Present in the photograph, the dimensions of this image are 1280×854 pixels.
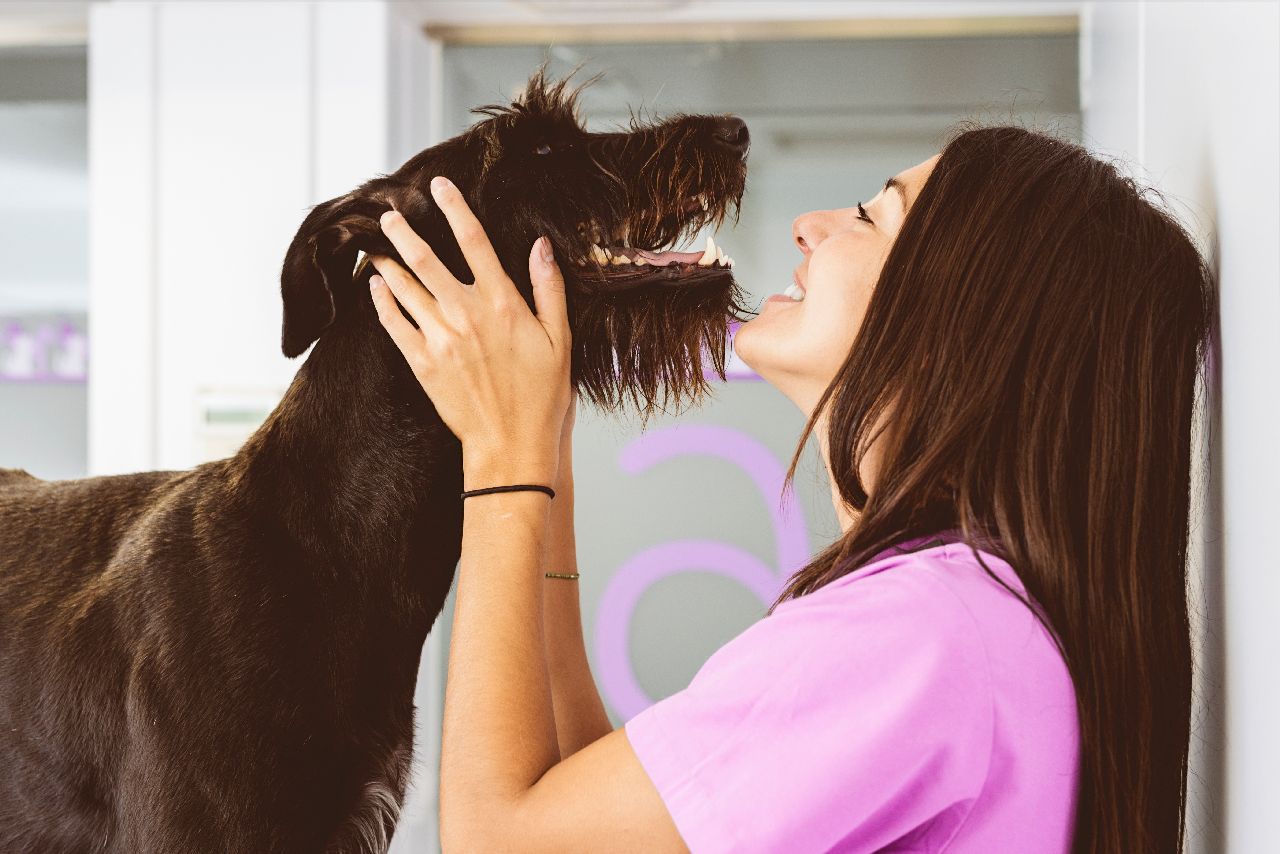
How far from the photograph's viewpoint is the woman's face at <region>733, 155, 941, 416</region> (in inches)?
45.8

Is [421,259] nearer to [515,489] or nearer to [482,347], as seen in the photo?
[482,347]

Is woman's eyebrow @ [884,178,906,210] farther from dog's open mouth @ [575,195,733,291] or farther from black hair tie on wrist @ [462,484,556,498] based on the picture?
black hair tie on wrist @ [462,484,556,498]

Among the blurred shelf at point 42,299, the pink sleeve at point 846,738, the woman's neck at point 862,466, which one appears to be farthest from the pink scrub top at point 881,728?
the blurred shelf at point 42,299

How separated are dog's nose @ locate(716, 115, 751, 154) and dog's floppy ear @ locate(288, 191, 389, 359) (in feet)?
1.54

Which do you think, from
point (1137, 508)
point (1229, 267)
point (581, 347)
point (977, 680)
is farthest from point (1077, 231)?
point (581, 347)

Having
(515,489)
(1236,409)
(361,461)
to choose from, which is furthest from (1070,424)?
(361,461)

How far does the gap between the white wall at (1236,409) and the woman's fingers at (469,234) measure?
2.41 feet

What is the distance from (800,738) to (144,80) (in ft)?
8.63

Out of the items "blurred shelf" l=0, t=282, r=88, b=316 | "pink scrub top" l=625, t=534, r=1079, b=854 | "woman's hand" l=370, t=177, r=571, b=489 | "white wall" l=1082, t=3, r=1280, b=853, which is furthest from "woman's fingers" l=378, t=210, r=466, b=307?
"blurred shelf" l=0, t=282, r=88, b=316

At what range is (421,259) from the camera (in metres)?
1.21

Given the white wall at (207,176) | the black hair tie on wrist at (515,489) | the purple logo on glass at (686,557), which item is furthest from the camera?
the purple logo on glass at (686,557)

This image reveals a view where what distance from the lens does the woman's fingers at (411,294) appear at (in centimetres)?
120

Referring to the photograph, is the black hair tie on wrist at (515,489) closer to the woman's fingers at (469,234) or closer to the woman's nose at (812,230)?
the woman's fingers at (469,234)

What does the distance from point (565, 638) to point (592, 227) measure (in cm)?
53
